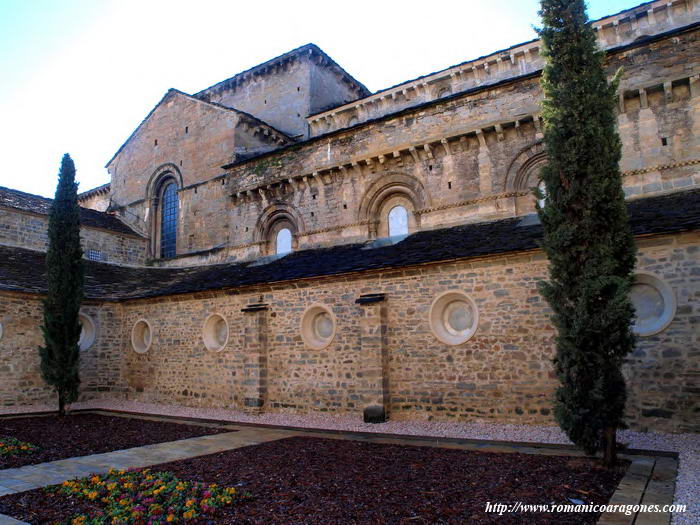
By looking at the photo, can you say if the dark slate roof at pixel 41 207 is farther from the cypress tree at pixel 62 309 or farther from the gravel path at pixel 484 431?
the gravel path at pixel 484 431

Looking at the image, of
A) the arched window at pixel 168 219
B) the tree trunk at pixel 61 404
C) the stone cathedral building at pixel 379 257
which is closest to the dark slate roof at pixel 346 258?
the stone cathedral building at pixel 379 257

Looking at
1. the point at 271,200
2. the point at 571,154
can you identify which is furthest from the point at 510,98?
the point at 271,200

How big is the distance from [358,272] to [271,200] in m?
8.88

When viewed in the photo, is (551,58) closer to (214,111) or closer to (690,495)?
(690,495)

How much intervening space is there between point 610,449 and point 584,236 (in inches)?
120

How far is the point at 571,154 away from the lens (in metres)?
7.17

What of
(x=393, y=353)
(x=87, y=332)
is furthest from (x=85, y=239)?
(x=393, y=353)

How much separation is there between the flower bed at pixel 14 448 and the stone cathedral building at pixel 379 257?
5707 mm

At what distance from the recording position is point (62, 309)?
562 inches

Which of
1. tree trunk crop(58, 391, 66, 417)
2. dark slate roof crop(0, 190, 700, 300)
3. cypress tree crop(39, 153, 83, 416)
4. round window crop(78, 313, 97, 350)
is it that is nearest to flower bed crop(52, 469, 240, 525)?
dark slate roof crop(0, 190, 700, 300)

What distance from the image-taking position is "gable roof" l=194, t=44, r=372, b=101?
81.9ft

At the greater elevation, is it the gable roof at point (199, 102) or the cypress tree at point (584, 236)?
the gable roof at point (199, 102)

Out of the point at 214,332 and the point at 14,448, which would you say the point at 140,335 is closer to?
the point at 214,332

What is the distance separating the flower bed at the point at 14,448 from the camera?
830 centimetres
